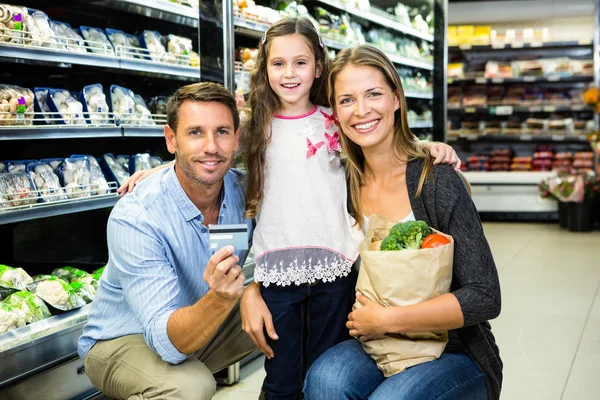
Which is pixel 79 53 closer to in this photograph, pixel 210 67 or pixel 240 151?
pixel 210 67

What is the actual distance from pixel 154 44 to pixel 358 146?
5.93 feet

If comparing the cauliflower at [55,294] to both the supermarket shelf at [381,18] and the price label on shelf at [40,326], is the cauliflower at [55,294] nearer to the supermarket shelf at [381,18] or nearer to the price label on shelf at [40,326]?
the price label on shelf at [40,326]

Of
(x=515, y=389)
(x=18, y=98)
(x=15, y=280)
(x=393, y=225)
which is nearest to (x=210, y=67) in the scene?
(x=18, y=98)

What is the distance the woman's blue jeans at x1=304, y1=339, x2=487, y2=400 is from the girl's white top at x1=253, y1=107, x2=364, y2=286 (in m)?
0.32

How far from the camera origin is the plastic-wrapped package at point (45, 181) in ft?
9.63

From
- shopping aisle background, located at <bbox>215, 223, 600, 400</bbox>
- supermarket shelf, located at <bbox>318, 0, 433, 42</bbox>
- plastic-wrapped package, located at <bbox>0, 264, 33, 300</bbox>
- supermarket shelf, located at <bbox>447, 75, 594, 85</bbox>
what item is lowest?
shopping aisle background, located at <bbox>215, 223, 600, 400</bbox>

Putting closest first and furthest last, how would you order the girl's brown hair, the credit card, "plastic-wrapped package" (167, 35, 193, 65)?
the credit card < the girl's brown hair < "plastic-wrapped package" (167, 35, 193, 65)

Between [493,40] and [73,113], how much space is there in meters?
7.03

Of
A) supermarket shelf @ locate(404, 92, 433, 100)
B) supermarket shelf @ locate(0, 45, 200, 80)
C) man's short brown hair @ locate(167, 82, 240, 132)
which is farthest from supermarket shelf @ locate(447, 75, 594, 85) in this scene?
man's short brown hair @ locate(167, 82, 240, 132)

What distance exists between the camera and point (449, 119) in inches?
373

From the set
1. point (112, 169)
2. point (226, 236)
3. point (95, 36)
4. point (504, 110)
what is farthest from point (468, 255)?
point (504, 110)

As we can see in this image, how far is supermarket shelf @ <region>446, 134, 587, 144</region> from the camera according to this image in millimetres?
8743

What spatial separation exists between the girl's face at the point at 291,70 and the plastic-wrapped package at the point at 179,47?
1.43m

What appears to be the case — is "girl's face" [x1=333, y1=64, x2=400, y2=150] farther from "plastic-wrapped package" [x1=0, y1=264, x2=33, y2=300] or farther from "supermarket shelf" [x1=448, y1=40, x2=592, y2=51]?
"supermarket shelf" [x1=448, y1=40, x2=592, y2=51]
